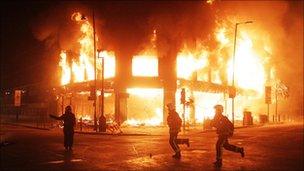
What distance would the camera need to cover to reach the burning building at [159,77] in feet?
152

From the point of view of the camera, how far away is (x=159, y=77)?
1836 inches

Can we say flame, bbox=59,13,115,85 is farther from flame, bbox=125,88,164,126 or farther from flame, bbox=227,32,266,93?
flame, bbox=227,32,266,93

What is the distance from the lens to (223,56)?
55.2 metres

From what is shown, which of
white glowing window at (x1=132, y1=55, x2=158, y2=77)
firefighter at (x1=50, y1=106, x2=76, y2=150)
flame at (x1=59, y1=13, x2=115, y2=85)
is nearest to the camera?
firefighter at (x1=50, y1=106, x2=76, y2=150)

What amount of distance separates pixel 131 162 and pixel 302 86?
61.6 metres

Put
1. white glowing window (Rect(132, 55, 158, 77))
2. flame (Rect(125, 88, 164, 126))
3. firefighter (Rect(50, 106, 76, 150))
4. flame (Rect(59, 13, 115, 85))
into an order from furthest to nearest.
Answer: flame (Rect(59, 13, 115, 85)) < flame (Rect(125, 88, 164, 126)) < white glowing window (Rect(132, 55, 158, 77)) < firefighter (Rect(50, 106, 76, 150))

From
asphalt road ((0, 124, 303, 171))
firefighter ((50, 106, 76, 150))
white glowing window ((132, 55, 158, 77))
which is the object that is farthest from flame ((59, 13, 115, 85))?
asphalt road ((0, 124, 303, 171))

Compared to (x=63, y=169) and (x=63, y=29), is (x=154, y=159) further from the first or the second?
(x=63, y=29)

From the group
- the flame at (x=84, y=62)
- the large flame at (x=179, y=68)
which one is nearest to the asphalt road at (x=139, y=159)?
the large flame at (x=179, y=68)

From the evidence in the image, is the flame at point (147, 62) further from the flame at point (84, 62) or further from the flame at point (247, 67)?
the flame at point (247, 67)

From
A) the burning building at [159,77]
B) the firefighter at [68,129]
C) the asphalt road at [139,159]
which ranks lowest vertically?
the asphalt road at [139,159]

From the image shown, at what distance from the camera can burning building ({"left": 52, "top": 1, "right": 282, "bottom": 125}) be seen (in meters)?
46.3

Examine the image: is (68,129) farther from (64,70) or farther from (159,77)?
(64,70)

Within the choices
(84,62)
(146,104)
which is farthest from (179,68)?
(84,62)
